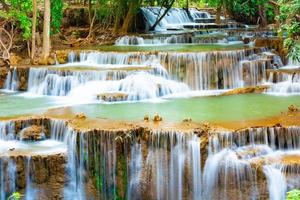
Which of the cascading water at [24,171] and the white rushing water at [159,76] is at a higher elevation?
the white rushing water at [159,76]

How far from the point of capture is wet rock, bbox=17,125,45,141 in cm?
1107

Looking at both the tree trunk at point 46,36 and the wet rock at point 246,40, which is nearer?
the tree trunk at point 46,36

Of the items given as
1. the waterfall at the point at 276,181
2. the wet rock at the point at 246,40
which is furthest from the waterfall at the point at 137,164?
the wet rock at the point at 246,40

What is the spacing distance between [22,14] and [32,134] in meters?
8.26

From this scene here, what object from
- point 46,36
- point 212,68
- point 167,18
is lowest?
point 212,68

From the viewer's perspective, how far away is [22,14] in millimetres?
18328

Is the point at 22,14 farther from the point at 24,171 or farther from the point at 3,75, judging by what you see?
the point at 24,171

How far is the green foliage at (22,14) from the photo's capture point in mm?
18250

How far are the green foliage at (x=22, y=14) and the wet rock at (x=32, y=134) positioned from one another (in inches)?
306

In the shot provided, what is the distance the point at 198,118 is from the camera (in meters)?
11.4

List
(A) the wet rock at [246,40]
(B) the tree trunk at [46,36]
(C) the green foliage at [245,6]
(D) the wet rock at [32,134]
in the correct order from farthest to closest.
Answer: (C) the green foliage at [245,6] → (A) the wet rock at [246,40] → (B) the tree trunk at [46,36] → (D) the wet rock at [32,134]

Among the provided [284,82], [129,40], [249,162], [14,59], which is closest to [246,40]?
[129,40]

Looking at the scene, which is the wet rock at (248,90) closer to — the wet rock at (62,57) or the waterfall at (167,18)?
the wet rock at (62,57)

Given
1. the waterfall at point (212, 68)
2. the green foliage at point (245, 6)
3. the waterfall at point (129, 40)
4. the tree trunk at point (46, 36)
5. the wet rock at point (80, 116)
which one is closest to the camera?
the wet rock at point (80, 116)
